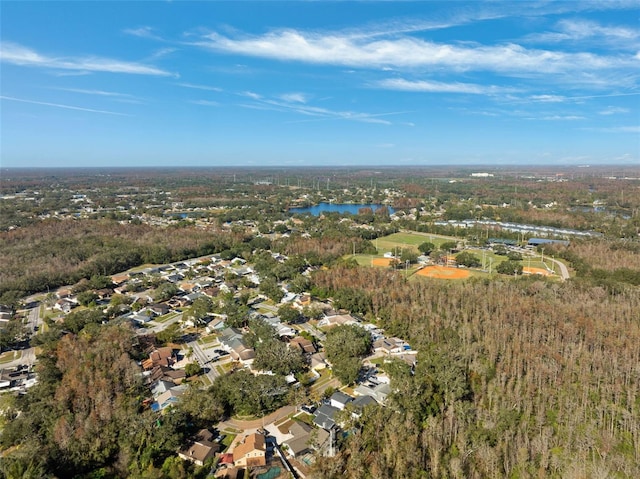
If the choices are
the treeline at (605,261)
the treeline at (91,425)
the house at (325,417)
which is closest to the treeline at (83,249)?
the treeline at (91,425)

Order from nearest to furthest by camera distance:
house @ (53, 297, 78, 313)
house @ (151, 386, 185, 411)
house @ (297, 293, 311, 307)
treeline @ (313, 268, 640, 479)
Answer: treeline @ (313, 268, 640, 479)
house @ (151, 386, 185, 411)
house @ (53, 297, 78, 313)
house @ (297, 293, 311, 307)

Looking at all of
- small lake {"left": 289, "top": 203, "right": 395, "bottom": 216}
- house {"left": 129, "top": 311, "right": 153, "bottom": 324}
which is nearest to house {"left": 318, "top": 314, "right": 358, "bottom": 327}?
house {"left": 129, "top": 311, "right": 153, "bottom": 324}

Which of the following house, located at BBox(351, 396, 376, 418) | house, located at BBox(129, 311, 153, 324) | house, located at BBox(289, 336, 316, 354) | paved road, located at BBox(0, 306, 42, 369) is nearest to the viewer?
house, located at BBox(351, 396, 376, 418)

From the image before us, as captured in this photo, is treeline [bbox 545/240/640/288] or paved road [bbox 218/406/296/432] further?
treeline [bbox 545/240/640/288]

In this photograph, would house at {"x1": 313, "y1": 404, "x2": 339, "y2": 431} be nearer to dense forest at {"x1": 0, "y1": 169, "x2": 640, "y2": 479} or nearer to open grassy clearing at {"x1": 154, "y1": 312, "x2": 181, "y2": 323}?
dense forest at {"x1": 0, "y1": 169, "x2": 640, "y2": 479}

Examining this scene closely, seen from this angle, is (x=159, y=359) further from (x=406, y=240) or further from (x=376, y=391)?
(x=406, y=240)

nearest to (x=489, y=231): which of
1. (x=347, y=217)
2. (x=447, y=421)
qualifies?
(x=347, y=217)

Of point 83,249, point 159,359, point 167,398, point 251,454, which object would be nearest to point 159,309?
point 159,359
